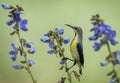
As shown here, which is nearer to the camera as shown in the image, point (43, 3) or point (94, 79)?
point (94, 79)

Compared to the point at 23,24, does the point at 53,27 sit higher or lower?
lower

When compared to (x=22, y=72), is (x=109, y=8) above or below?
above

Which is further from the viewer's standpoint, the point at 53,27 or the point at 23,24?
the point at 53,27

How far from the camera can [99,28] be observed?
2.41 feet

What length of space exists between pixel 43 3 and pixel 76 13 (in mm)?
170

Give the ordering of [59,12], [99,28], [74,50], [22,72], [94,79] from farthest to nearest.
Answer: [59,12], [22,72], [94,79], [74,50], [99,28]

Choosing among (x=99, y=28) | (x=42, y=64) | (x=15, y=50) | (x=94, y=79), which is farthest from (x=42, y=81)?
(x=99, y=28)

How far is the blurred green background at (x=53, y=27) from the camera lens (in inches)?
67.0

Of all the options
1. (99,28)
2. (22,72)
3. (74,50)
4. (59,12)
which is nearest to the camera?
(99,28)

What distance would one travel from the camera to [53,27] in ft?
6.03

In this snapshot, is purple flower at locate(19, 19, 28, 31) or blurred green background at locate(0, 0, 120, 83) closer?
purple flower at locate(19, 19, 28, 31)

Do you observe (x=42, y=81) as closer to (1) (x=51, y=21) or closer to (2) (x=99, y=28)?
(1) (x=51, y=21)

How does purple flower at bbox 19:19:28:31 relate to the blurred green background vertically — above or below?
above

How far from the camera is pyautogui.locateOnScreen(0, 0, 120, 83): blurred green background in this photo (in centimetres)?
170
